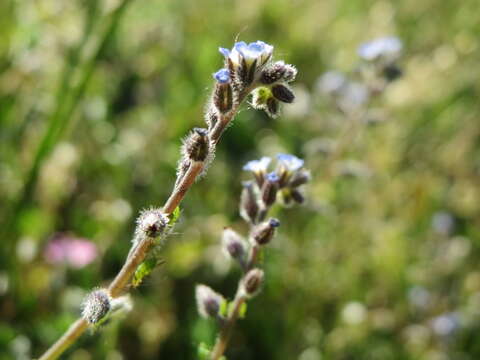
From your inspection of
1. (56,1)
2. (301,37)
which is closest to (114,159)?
(56,1)

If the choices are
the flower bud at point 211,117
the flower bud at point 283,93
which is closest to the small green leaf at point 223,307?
the flower bud at point 211,117

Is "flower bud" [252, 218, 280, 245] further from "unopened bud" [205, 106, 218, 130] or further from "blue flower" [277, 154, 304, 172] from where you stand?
"unopened bud" [205, 106, 218, 130]

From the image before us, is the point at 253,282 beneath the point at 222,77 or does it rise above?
beneath

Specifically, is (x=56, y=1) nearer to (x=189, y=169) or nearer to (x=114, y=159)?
(x=114, y=159)

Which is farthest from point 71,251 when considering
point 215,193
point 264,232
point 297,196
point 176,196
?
point 176,196

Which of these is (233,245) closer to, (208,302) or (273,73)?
(208,302)

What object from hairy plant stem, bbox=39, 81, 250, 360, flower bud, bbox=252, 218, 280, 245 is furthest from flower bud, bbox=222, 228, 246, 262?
hairy plant stem, bbox=39, 81, 250, 360
